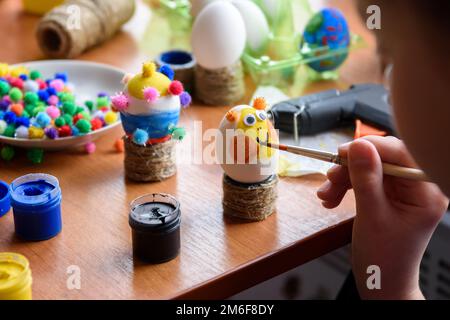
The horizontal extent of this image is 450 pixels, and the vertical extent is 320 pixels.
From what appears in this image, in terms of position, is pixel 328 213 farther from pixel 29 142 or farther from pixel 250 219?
pixel 29 142

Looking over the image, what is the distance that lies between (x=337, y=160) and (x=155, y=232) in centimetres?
21

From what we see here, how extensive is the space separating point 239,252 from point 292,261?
0.21ft

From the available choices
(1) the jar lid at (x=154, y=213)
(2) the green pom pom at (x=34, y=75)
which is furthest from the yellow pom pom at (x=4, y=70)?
(1) the jar lid at (x=154, y=213)

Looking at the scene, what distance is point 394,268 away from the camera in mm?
762

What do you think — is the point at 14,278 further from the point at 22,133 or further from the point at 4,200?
the point at 22,133

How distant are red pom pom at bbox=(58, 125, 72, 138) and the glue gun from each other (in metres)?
0.27

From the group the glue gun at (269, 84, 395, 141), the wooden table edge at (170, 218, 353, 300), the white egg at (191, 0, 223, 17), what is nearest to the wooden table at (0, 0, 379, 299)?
the wooden table edge at (170, 218, 353, 300)

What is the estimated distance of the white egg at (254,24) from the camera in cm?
111

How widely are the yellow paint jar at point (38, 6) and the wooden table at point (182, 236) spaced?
49 centimetres

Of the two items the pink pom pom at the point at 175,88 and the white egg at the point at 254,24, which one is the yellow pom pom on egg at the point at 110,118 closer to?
the pink pom pom at the point at 175,88

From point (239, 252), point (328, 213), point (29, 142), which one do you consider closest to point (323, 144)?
point (328, 213)

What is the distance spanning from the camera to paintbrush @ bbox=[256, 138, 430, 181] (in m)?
0.70

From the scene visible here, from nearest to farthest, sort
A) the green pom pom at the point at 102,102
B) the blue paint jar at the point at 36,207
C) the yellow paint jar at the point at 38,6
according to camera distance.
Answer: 1. the blue paint jar at the point at 36,207
2. the green pom pom at the point at 102,102
3. the yellow paint jar at the point at 38,6
